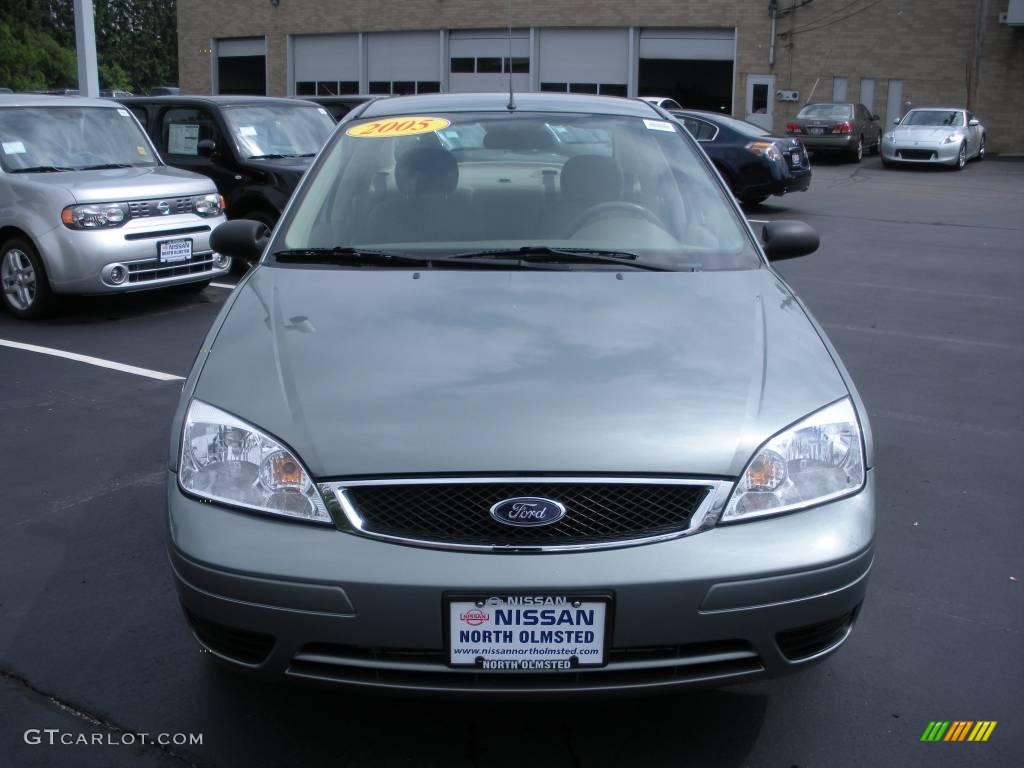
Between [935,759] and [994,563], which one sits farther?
[994,563]

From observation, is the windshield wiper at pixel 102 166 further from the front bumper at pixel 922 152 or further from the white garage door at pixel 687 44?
the white garage door at pixel 687 44

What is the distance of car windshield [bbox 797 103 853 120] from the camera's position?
2549 centimetres

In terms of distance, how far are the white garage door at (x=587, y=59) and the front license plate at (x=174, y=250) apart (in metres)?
26.9

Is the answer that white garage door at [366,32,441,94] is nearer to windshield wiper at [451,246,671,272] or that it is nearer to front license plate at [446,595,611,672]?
windshield wiper at [451,246,671,272]

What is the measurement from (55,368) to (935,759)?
18.6 feet

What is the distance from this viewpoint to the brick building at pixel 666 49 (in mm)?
30000

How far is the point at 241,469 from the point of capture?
254cm

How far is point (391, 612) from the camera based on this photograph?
2.31m

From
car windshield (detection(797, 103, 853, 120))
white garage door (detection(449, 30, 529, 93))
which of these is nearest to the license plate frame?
car windshield (detection(797, 103, 853, 120))

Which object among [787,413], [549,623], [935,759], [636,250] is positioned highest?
[636,250]

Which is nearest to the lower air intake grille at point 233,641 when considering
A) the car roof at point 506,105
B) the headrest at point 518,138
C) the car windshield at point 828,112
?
the headrest at point 518,138

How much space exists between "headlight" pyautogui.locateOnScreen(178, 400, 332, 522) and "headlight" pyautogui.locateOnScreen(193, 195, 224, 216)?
6.36 meters

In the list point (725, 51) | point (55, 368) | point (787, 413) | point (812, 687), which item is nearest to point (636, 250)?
point (787, 413)

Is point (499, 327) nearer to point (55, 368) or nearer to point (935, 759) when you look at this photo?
point (935, 759)
